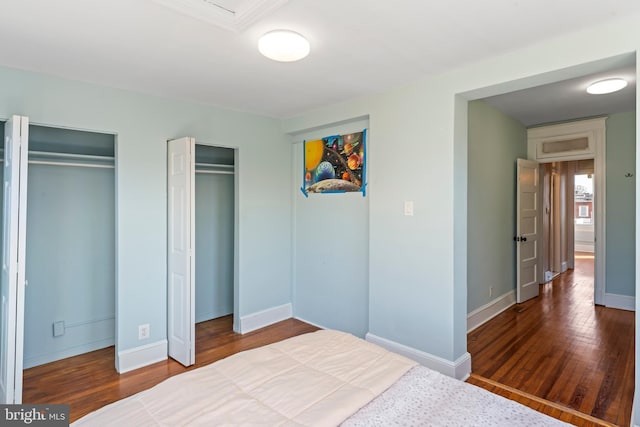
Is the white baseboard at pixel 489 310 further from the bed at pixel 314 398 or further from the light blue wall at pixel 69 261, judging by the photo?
the light blue wall at pixel 69 261

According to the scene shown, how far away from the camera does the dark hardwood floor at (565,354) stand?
2.41 m

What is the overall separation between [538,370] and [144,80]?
3.94m

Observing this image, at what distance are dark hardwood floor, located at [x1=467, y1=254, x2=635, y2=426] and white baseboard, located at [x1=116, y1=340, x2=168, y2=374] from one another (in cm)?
272

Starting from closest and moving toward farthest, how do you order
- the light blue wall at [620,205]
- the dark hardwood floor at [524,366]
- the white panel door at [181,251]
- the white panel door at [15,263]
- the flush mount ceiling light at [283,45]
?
the flush mount ceiling light at [283,45], the white panel door at [15,263], the dark hardwood floor at [524,366], the white panel door at [181,251], the light blue wall at [620,205]

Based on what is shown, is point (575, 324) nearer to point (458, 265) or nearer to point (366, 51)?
point (458, 265)

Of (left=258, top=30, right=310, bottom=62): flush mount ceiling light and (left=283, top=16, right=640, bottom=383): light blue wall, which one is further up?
(left=258, top=30, right=310, bottom=62): flush mount ceiling light

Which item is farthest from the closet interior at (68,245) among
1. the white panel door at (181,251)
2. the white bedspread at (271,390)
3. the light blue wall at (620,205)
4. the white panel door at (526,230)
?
the light blue wall at (620,205)

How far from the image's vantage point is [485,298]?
397 centimetres

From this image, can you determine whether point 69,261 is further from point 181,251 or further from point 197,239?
point 197,239

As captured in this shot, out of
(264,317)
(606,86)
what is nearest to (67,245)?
(264,317)

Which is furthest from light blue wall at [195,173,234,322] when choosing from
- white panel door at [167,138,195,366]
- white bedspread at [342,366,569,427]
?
white bedspread at [342,366,569,427]

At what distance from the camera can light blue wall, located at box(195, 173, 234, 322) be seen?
400 centimetres

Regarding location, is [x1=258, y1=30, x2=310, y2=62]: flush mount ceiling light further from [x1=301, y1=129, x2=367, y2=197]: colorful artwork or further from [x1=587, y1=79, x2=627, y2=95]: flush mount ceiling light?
[x1=587, y1=79, x2=627, y2=95]: flush mount ceiling light

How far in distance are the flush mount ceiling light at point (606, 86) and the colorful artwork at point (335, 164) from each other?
2.08 m
